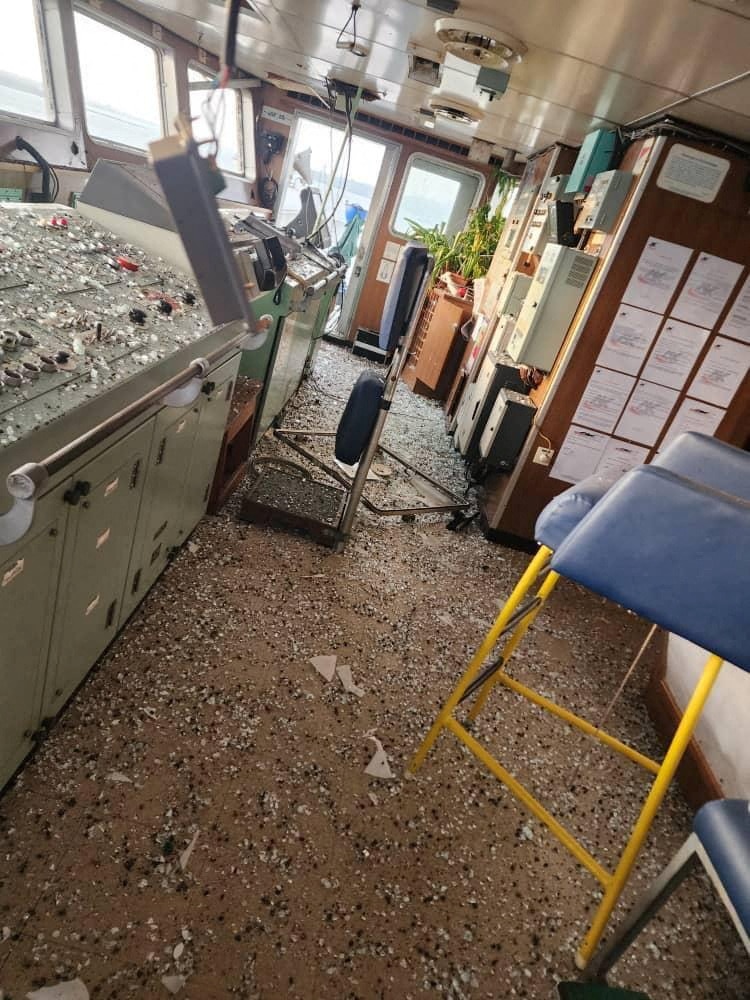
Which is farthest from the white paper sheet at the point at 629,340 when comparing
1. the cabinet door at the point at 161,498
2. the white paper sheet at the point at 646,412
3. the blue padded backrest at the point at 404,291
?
the cabinet door at the point at 161,498

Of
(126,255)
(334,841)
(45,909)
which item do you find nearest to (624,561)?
(334,841)

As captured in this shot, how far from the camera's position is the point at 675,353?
3328mm

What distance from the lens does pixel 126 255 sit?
2.29 metres

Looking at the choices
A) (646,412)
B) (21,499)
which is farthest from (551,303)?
(21,499)

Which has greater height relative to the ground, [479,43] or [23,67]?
[479,43]

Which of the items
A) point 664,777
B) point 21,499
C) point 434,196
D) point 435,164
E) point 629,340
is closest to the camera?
point 21,499

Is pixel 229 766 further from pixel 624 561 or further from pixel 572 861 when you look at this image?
pixel 624 561

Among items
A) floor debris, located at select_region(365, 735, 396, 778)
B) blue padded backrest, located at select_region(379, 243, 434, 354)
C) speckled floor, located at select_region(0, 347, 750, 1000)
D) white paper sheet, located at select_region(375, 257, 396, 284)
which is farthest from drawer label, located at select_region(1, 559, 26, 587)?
white paper sheet, located at select_region(375, 257, 396, 284)

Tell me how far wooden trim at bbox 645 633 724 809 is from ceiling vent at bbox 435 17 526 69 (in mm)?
2696

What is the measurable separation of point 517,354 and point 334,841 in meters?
2.92

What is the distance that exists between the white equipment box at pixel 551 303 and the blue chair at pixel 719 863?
2.77m

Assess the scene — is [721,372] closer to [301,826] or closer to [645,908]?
[645,908]

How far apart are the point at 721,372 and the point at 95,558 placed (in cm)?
341

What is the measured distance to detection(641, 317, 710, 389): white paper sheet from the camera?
327 centimetres
